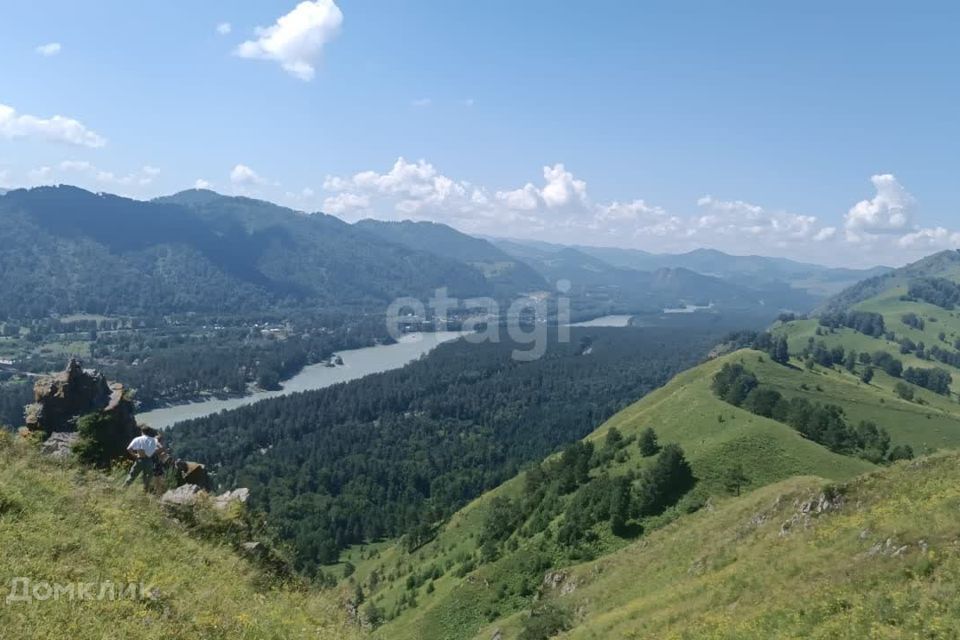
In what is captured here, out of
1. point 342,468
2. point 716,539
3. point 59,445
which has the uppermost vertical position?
point 59,445

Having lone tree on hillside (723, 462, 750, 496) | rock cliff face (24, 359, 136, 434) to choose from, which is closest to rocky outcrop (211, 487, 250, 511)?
rock cliff face (24, 359, 136, 434)

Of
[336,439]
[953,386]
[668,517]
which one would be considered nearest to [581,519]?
[668,517]

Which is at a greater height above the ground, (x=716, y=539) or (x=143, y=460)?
(x=143, y=460)

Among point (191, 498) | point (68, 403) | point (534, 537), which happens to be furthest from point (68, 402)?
point (534, 537)

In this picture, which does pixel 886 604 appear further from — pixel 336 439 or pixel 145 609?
pixel 336 439

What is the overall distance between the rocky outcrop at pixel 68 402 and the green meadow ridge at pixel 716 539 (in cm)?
1900

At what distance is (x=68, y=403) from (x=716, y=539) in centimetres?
3867

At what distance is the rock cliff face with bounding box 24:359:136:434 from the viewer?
27.9 meters

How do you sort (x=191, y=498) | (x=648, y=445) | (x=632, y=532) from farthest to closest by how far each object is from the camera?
1. (x=648, y=445)
2. (x=632, y=532)
3. (x=191, y=498)

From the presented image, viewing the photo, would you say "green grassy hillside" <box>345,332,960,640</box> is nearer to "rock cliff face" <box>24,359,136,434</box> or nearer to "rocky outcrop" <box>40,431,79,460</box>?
"rocky outcrop" <box>40,431,79,460</box>

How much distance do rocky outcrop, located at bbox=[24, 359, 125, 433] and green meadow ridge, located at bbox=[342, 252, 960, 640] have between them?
19.0 m

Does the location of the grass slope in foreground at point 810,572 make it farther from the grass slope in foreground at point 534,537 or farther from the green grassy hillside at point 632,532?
the grass slope in foreground at point 534,537

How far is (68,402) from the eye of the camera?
28.5 meters

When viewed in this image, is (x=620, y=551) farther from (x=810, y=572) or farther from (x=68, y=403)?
(x=68, y=403)
